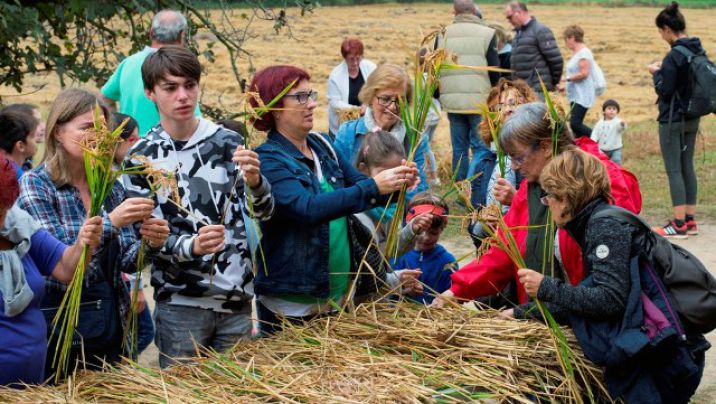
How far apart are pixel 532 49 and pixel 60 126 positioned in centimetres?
777

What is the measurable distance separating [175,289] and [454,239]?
18.4ft

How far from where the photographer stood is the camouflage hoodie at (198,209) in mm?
4148

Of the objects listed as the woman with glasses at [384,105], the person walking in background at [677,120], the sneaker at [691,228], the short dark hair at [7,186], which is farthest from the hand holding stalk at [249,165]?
the sneaker at [691,228]

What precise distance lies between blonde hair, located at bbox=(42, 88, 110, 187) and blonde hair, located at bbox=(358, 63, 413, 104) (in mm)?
2013

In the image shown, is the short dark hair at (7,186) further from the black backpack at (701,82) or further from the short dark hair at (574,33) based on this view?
the short dark hair at (574,33)

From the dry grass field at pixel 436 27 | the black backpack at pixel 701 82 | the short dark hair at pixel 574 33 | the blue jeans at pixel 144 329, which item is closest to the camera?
the blue jeans at pixel 144 329

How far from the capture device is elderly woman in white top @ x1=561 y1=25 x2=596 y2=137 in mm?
11430

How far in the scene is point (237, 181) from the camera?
4195 mm

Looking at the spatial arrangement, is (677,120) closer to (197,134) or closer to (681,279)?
(681,279)

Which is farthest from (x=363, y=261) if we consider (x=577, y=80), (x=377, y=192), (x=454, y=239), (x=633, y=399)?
(x=577, y=80)

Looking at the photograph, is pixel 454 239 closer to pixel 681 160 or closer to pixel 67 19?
pixel 681 160

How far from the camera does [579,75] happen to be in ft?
37.5

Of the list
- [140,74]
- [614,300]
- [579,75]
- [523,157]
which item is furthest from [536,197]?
[579,75]

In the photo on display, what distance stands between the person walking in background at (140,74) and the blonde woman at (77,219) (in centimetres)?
161
